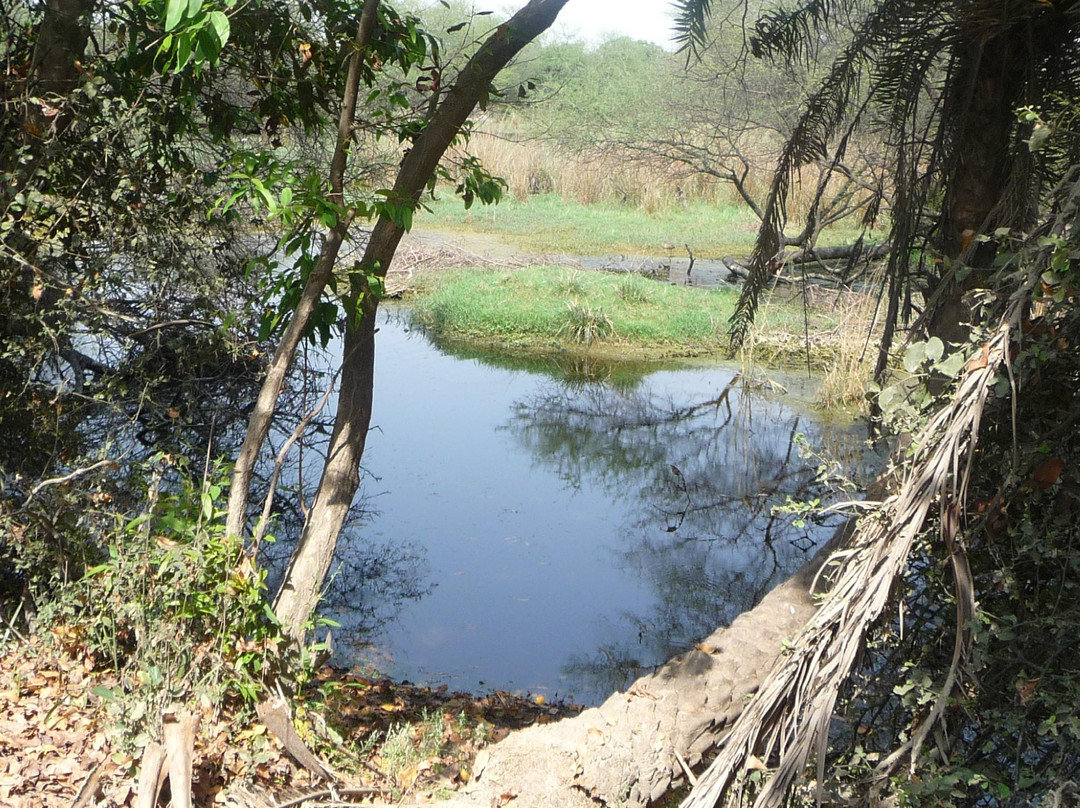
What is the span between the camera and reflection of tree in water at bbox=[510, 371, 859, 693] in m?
6.14

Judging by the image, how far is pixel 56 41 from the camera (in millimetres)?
4137

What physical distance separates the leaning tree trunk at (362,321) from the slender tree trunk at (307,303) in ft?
0.60

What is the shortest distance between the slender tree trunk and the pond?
2133 mm

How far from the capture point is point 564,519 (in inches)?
299

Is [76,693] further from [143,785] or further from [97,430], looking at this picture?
[97,430]

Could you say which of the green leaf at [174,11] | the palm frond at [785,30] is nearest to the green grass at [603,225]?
the palm frond at [785,30]

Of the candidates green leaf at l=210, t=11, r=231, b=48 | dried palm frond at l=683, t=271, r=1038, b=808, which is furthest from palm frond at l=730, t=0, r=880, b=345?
green leaf at l=210, t=11, r=231, b=48

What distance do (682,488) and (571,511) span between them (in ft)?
3.56

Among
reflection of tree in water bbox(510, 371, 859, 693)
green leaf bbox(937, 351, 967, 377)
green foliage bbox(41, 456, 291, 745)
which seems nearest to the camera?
green leaf bbox(937, 351, 967, 377)

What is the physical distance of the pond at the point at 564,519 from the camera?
230 inches

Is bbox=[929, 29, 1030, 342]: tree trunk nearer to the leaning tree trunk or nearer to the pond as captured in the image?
the leaning tree trunk

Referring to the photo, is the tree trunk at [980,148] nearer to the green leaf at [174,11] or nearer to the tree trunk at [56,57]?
the green leaf at [174,11]

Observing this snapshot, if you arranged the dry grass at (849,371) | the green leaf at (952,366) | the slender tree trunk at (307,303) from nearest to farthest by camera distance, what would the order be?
the green leaf at (952,366), the slender tree trunk at (307,303), the dry grass at (849,371)

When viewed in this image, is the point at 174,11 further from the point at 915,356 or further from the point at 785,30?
the point at 785,30
